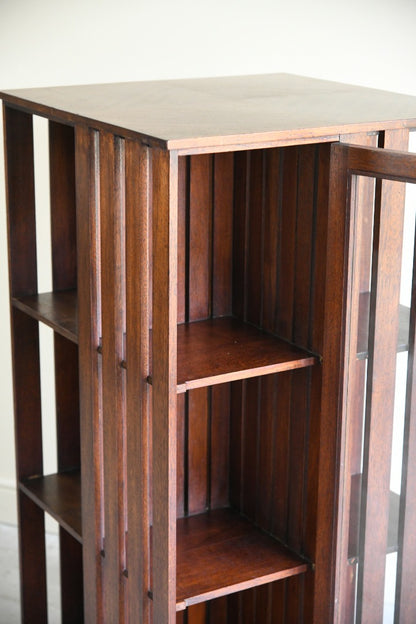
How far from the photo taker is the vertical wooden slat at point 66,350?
2.34 metres

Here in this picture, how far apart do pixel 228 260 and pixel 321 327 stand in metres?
0.33

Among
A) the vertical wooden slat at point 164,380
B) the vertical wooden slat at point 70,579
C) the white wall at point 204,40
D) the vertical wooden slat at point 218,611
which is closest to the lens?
the vertical wooden slat at point 164,380

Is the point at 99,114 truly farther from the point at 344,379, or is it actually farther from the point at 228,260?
the point at 344,379

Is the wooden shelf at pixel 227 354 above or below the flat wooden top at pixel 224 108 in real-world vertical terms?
below

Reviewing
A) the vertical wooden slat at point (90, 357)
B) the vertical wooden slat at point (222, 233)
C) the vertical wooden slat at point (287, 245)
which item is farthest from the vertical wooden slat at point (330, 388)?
the vertical wooden slat at point (90, 357)

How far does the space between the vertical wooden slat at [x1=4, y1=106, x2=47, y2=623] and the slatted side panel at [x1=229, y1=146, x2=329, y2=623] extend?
506 millimetres

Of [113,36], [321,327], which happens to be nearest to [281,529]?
[321,327]

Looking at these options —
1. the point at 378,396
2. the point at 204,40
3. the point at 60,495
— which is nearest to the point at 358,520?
the point at 378,396

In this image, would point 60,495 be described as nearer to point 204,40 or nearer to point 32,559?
point 32,559

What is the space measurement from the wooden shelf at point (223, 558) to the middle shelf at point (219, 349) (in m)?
0.45

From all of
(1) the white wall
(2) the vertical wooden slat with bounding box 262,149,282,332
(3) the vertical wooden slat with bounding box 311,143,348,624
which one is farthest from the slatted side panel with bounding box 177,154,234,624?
(1) the white wall

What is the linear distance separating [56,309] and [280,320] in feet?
1.80

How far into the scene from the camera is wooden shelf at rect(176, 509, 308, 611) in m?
2.00

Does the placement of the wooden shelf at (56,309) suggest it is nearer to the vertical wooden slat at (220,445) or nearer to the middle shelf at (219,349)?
the middle shelf at (219,349)
